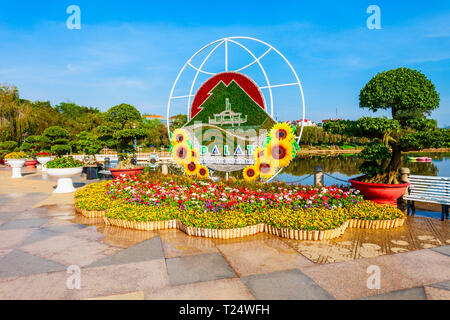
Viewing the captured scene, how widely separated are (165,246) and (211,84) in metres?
8.34

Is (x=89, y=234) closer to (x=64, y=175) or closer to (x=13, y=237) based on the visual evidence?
(x=13, y=237)

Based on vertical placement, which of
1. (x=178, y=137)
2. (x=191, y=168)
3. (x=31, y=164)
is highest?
(x=178, y=137)

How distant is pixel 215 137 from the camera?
12297 millimetres

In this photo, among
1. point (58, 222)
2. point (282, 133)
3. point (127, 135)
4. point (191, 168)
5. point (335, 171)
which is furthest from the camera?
point (335, 171)

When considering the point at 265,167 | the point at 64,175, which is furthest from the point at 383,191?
the point at 64,175

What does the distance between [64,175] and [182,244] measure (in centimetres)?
724

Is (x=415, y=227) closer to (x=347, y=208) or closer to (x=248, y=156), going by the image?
(x=347, y=208)

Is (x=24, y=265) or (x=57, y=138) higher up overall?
(x=57, y=138)

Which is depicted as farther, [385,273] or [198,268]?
[198,268]

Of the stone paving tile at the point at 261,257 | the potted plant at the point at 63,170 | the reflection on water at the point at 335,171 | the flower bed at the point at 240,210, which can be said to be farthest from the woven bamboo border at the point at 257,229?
the potted plant at the point at 63,170

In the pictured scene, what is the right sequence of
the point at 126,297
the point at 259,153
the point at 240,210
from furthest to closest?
the point at 259,153 < the point at 240,210 < the point at 126,297

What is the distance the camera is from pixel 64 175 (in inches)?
412

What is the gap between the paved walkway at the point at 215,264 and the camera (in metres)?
3.59

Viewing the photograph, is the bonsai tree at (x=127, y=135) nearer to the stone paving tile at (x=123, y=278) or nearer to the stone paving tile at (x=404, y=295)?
the stone paving tile at (x=123, y=278)
